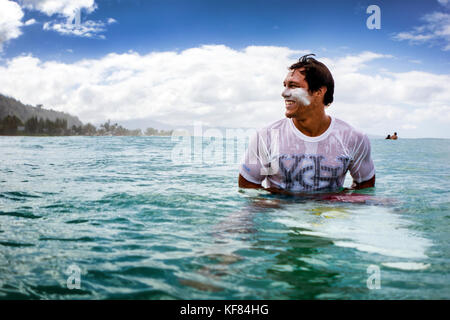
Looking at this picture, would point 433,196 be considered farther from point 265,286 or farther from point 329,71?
point 265,286

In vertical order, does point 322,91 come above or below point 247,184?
above

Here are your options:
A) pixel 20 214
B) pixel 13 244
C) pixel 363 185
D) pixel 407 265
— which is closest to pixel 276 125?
pixel 363 185

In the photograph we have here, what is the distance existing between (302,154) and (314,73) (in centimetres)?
106

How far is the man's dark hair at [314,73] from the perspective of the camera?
4609 mm

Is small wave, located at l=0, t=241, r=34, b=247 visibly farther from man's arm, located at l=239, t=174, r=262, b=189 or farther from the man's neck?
the man's neck

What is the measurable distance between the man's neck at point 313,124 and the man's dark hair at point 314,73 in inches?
13.4

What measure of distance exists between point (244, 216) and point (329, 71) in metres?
2.23

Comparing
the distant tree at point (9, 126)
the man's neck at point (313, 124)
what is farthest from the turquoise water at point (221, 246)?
the distant tree at point (9, 126)

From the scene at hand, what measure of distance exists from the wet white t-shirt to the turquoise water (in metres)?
0.34

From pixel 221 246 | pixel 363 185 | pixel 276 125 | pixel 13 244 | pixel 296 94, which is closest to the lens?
pixel 221 246

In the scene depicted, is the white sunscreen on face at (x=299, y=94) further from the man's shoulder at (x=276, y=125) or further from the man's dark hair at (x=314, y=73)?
the man's shoulder at (x=276, y=125)

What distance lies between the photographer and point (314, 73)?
4.61m

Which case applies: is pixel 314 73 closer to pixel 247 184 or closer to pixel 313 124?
pixel 313 124
